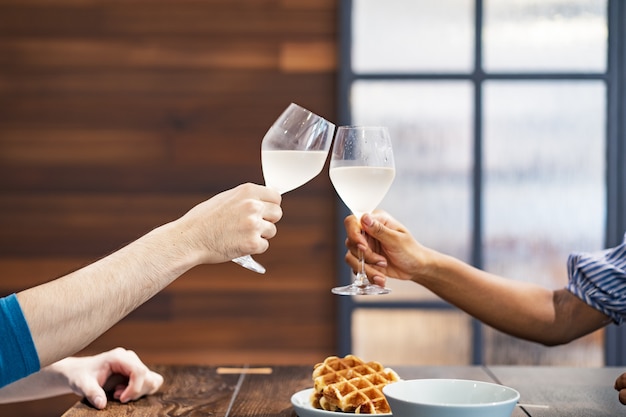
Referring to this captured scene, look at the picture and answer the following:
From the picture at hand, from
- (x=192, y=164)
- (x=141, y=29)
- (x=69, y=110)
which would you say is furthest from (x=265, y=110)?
(x=69, y=110)

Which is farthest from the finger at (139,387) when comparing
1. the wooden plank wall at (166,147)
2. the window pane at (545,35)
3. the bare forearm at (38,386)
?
the window pane at (545,35)

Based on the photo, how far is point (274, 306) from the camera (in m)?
3.16

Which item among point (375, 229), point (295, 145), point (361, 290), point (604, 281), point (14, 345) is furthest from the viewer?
point (604, 281)

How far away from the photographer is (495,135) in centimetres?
317

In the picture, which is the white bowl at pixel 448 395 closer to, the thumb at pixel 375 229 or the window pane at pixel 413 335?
the thumb at pixel 375 229

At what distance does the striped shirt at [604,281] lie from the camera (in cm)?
190

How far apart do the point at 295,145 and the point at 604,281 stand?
968 millimetres

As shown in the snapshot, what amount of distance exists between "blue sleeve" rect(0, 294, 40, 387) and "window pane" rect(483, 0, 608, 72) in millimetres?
2431

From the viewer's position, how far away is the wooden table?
1358 millimetres

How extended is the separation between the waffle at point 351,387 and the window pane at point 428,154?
1.82m

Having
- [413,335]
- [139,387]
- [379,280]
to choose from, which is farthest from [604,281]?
[413,335]

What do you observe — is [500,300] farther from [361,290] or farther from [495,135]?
[495,135]

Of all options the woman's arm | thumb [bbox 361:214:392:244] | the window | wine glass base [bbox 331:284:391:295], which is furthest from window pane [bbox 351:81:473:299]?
wine glass base [bbox 331:284:391:295]

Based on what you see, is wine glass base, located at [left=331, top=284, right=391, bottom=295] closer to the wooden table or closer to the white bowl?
the wooden table
